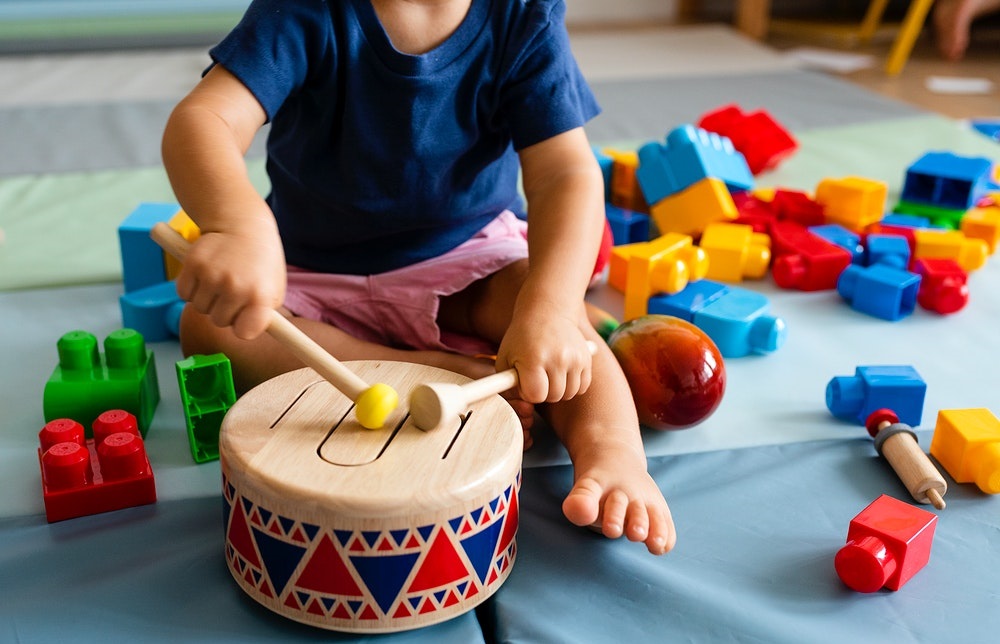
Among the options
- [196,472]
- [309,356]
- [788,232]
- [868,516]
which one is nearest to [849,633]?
[868,516]

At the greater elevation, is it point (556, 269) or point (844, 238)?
Answer: point (556, 269)

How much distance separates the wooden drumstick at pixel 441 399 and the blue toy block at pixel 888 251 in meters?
0.63

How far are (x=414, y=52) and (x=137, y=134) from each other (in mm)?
944

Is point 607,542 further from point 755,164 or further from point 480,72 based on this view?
point 755,164

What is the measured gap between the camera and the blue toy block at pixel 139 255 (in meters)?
1.01

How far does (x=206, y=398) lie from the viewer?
2.57 feet

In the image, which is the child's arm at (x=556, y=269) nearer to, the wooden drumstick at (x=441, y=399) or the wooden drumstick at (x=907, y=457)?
the wooden drumstick at (x=441, y=399)

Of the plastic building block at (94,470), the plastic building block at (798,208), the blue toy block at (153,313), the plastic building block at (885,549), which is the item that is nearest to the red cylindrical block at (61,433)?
the plastic building block at (94,470)

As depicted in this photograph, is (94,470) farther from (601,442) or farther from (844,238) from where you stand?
(844,238)

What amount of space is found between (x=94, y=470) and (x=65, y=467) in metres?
0.03

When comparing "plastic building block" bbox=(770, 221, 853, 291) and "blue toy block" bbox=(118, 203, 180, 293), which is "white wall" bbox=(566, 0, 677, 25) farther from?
"blue toy block" bbox=(118, 203, 180, 293)

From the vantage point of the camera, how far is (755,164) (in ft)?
4.77

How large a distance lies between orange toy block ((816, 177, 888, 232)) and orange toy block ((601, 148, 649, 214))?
8.7 inches

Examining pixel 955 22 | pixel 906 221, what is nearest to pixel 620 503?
pixel 906 221
